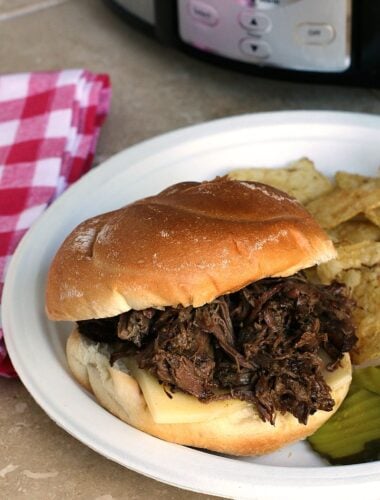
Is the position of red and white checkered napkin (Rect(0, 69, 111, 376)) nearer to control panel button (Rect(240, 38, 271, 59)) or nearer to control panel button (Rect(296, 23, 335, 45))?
control panel button (Rect(240, 38, 271, 59))

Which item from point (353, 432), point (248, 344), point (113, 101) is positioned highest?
point (248, 344)

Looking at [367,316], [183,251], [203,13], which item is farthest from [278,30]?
[183,251]

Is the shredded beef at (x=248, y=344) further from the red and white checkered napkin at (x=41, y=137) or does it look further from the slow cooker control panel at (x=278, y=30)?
the slow cooker control panel at (x=278, y=30)

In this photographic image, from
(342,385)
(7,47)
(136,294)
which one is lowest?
(7,47)

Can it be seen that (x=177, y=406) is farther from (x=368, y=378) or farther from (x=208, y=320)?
(x=368, y=378)

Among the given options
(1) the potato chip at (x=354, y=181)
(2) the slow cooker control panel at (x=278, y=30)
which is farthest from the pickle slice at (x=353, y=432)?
(2) the slow cooker control panel at (x=278, y=30)

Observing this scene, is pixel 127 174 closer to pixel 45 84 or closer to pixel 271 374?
pixel 45 84

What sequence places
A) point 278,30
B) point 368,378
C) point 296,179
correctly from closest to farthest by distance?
point 368,378, point 296,179, point 278,30

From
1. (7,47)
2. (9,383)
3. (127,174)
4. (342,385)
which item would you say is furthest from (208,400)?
(7,47)
